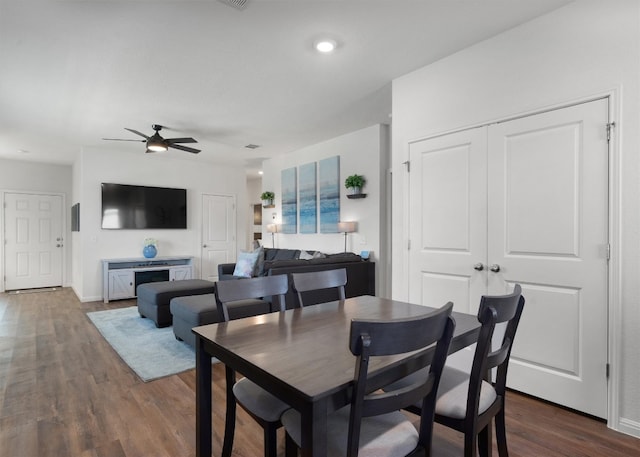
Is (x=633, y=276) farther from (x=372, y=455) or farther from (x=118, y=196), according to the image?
(x=118, y=196)

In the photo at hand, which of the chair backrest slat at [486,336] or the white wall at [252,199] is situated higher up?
the white wall at [252,199]

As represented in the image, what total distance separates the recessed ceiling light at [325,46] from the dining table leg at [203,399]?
2365 millimetres

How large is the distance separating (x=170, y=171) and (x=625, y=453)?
7.42m

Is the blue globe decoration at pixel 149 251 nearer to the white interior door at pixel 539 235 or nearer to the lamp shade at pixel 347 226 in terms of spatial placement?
the lamp shade at pixel 347 226

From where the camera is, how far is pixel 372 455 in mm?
1130

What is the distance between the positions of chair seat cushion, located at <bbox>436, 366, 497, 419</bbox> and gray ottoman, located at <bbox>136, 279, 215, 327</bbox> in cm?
328

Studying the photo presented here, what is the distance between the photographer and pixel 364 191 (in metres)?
5.14

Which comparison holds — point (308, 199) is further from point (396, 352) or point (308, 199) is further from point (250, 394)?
point (396, 352)

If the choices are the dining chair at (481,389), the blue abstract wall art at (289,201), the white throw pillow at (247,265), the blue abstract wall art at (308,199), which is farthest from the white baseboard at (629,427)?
the blue abstract wall art at (289,201)

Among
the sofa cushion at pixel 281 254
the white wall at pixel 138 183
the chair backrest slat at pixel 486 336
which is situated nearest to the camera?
the chair backrest slat at pixel 486 336

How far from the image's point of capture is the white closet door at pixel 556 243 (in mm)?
2176

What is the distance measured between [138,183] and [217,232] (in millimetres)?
1857

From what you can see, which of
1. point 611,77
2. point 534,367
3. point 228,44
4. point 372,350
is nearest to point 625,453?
point 534,367

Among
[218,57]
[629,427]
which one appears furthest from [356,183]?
[629,427]
